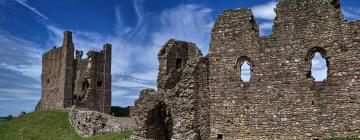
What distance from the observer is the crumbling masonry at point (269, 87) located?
74.0 ft

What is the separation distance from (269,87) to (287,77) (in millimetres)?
1133

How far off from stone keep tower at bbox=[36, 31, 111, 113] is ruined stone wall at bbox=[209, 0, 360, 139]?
44941mm

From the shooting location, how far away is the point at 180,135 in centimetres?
→ 2520

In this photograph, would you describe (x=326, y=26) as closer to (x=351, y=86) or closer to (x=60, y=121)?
(x=351, y=86)

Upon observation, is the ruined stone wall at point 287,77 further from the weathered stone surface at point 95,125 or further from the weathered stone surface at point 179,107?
the weathered stone surface at point 95,125

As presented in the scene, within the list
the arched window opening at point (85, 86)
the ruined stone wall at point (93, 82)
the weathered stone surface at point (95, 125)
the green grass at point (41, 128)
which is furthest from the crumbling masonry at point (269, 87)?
the arched window opening at point (85, 86)

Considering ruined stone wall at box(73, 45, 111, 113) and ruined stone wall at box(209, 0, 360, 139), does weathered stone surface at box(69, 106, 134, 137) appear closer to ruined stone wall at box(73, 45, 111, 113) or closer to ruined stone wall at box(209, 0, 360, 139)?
ruined stone wall at box(209, 0, 360, 139)

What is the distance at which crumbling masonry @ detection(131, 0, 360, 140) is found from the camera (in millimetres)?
22547

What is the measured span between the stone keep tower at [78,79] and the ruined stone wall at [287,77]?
44941 millimetres

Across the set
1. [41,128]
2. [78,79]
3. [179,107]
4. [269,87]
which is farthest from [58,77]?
[269,87]

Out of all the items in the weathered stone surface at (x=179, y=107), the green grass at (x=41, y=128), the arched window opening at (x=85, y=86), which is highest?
the arched window opening at (x=85, y=86)

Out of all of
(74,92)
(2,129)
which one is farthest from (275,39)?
(74,92)

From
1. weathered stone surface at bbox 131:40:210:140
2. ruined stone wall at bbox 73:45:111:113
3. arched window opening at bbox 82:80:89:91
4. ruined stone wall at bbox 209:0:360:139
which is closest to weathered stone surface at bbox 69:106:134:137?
weathered stone surface at bbox 131:40:210:140

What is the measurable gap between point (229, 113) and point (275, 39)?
15.9 feet
